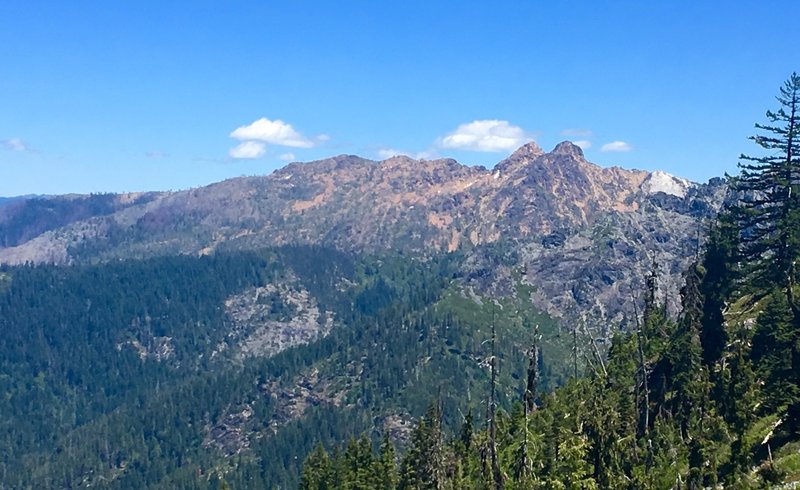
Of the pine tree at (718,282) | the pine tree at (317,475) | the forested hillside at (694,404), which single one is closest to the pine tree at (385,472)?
the forested hillside at (694,404)

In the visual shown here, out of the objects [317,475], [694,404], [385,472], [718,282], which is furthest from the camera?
[317,475]

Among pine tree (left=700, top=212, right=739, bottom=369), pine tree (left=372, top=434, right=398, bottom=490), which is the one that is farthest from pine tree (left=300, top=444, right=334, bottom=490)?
pine tree (left=700, top=212, right=739, bottom=369)

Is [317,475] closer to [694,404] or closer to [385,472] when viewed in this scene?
[385,472]

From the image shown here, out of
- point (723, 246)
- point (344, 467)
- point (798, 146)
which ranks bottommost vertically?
point (344, 467)

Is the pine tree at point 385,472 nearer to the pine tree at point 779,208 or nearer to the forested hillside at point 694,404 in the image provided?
the forested hillside at point 694,404

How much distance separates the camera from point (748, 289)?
83812 mm

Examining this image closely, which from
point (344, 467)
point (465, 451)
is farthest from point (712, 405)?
point (344, 467)

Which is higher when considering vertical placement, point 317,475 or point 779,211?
point 779,211

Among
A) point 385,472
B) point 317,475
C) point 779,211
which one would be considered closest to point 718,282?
point 779,211

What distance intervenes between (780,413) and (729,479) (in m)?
10.8

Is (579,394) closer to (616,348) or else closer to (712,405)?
(616,348)

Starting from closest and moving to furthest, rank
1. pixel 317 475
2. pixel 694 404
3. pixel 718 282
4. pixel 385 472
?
1. pixel 694 404
2. pixel 718 282
3. pixel 385 472
4. pixel 317 475

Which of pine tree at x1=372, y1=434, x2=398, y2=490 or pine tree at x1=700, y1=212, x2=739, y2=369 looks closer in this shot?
pine tree at x1=700, y1=212, x2=739, y2=369

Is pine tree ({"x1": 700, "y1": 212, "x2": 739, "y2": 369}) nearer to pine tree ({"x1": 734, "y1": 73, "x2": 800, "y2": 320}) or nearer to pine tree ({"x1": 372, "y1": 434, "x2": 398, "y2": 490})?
pine tree ({"x1": 734, "y1": 73, "x2": 800, "y2": 320})
